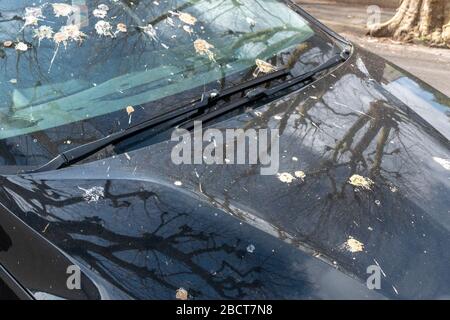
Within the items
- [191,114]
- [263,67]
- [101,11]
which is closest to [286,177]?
[191,114]

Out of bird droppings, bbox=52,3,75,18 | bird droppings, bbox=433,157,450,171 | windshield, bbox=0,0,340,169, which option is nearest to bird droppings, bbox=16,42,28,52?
windshield, bbox=0,0,340,169

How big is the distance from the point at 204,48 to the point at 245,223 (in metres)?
1.04

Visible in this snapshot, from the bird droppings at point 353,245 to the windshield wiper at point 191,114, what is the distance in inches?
28.5

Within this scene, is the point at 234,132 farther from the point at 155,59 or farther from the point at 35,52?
the point at 35,52

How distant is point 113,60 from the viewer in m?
2.36

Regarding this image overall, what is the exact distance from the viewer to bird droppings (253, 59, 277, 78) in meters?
2.57

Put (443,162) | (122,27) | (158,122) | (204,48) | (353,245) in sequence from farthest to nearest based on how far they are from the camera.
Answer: (204,48) < (122,27) < (443,162) < (158,122) < (353,245)

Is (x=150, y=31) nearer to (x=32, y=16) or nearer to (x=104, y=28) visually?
(x=104, y=28)

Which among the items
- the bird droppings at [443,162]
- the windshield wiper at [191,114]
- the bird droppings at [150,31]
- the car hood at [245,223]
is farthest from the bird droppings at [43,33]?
the bird droppings at [443,162]

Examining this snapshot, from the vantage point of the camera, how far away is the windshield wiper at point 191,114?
6.50ft

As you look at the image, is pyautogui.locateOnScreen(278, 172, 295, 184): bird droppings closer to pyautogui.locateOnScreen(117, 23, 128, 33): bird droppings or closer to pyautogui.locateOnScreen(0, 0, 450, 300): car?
pyautogui.locateOnScreen(0, 0, 450, 300): car

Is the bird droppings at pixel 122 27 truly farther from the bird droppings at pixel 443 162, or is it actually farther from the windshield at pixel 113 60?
the bird droppings at pixel 443 162

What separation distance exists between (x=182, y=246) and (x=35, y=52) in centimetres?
106

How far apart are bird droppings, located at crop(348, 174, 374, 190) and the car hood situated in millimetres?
15
